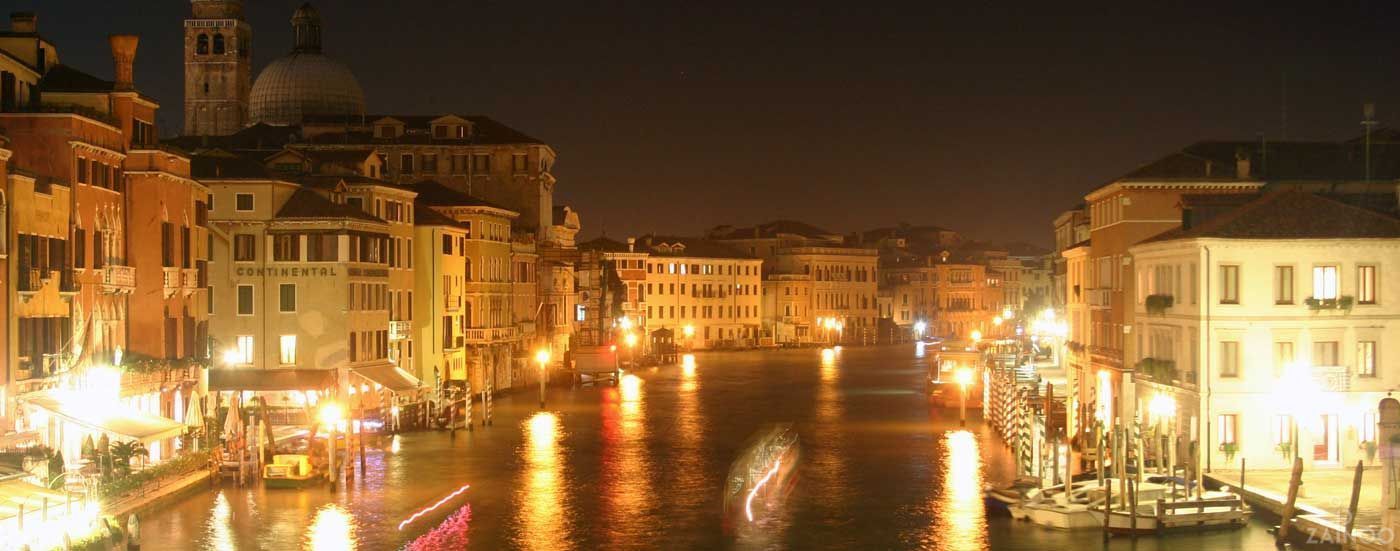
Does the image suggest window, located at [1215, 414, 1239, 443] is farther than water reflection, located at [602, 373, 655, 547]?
Yes

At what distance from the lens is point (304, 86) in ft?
242

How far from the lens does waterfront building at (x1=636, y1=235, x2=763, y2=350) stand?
110 meters

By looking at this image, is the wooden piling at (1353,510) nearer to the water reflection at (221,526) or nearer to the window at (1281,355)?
the window at (1281,355)

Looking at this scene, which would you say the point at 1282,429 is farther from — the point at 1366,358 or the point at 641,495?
the point at 641,495

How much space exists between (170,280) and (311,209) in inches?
415

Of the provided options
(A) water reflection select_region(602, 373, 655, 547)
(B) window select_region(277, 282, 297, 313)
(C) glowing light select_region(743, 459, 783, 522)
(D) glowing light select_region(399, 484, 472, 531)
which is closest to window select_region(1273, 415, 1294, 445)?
(C) glowing light select_region(743, 459, 783, 522)

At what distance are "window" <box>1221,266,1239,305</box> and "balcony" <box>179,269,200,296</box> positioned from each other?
21729mm

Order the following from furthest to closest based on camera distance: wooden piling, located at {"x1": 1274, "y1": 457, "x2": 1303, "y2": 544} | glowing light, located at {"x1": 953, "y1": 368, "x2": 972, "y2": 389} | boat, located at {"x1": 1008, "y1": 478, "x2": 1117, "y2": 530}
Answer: glowing light, located at {"x1": 953, "y1": 368, "x2": 972, "y2": 389} < boat, located at {"x1": 1008, "y1": 478, "x2": 1117, "y2": 530} < wooden piling, located at {"x1": 1274, "y1": 457, "x2": 1303, "y2": 544}

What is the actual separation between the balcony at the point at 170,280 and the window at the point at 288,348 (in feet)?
31.7

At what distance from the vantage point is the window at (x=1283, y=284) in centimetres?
3191

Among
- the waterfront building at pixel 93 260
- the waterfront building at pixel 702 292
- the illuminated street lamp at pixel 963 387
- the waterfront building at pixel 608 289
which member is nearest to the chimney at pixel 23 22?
the waterfront building at pixel 93 260

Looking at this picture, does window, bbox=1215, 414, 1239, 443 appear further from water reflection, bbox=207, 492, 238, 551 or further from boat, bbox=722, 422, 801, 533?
water reflection, bbox=207, 492, 238, 551

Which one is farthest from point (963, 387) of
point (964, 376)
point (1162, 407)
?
point (1162, 407)

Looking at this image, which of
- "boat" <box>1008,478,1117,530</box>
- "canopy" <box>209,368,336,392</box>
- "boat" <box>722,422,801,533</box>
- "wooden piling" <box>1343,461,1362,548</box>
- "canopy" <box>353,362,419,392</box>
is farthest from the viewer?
"canopy" <box>353,362,419,392</box>
